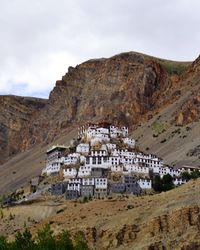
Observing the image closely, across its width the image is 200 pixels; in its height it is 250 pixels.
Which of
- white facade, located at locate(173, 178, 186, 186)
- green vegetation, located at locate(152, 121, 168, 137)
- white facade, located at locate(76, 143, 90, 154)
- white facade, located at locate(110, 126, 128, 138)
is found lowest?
white facade, located at locate(173, 178, 186, 186)

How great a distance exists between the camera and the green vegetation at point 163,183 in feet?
342

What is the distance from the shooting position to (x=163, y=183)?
105875mm

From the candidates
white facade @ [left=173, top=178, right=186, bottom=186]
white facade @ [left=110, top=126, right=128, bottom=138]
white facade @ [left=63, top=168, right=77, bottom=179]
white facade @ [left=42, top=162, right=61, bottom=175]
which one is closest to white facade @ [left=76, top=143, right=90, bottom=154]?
white facade @ [left=42, top=162, right=61, bottom=175]

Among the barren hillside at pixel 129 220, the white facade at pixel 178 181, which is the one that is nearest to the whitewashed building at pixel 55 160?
the barren hillside at pixel 129 220

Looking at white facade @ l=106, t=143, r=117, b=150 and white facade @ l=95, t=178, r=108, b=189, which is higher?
white facade @ l=106, t=143, r=117, b=150

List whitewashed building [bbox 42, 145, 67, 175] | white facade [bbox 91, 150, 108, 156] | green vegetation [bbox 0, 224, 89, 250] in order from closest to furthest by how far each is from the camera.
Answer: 1. green vegetation [bbox 0, 224, 89, 250]
2. white facade [bbox 91, 150, 108, 156]
3. whitewashed building [bbox 42, 145, 67, 175]

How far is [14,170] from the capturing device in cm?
19400

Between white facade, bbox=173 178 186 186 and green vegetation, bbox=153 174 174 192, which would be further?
white facade, bbox=173 178 186 186

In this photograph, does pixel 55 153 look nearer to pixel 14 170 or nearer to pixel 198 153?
pixel 198 153

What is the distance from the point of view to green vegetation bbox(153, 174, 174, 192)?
104 metres

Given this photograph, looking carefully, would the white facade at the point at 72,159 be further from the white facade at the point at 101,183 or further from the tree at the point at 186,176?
the tree at the point at 186,176

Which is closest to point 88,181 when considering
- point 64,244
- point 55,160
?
point 55,160

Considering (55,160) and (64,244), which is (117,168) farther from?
(64,244)

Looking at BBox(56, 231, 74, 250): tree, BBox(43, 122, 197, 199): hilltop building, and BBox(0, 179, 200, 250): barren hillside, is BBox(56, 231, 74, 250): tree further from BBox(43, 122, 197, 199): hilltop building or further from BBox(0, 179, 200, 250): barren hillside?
BBox(43, 122, 197, 199): hilltop building
